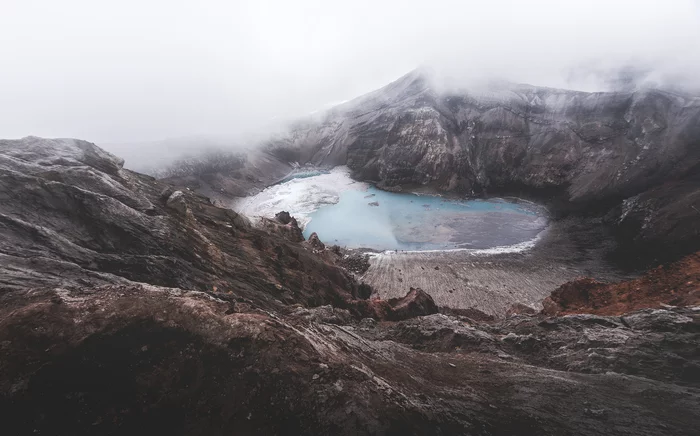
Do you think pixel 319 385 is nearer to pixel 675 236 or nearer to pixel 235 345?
pixel 235 345

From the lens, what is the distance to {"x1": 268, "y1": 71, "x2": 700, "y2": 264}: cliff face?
47.1m

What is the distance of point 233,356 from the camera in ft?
25.0

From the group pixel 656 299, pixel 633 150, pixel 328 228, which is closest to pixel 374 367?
pixel 656 299

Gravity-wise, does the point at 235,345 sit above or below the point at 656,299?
above

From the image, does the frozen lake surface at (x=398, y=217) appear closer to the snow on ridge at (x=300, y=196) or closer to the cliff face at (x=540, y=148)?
the snow on ridge at (x=300, y=196)

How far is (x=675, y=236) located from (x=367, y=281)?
3567 cm

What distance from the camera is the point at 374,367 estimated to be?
9.80m

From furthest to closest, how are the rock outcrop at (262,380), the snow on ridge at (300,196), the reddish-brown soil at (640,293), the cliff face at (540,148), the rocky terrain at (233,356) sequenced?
the snow on ridge at (300,196) < the cliff face at (540,148) < the reddish-brown soil at (640,293) < the rocky terrain at (233,356) < the rock outcrop at (262,380)

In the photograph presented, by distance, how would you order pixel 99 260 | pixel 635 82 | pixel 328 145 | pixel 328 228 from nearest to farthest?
pixel 99 260 → pixel 328 228 → pixel 635 82 → pixel 328 145

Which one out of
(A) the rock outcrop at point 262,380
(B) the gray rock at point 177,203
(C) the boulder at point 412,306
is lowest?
(C) the boulder at point 412,306

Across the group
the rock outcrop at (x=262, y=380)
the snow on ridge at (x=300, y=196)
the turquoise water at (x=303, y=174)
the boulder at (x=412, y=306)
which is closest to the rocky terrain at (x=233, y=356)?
the rock outcrop at (x=262, y=380)

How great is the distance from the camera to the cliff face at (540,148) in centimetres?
4714

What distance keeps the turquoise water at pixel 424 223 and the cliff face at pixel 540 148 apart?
7.46 meters

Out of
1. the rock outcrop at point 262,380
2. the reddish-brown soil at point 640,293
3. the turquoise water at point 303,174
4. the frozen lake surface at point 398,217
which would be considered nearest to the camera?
the rock outcrop at point 262,380
